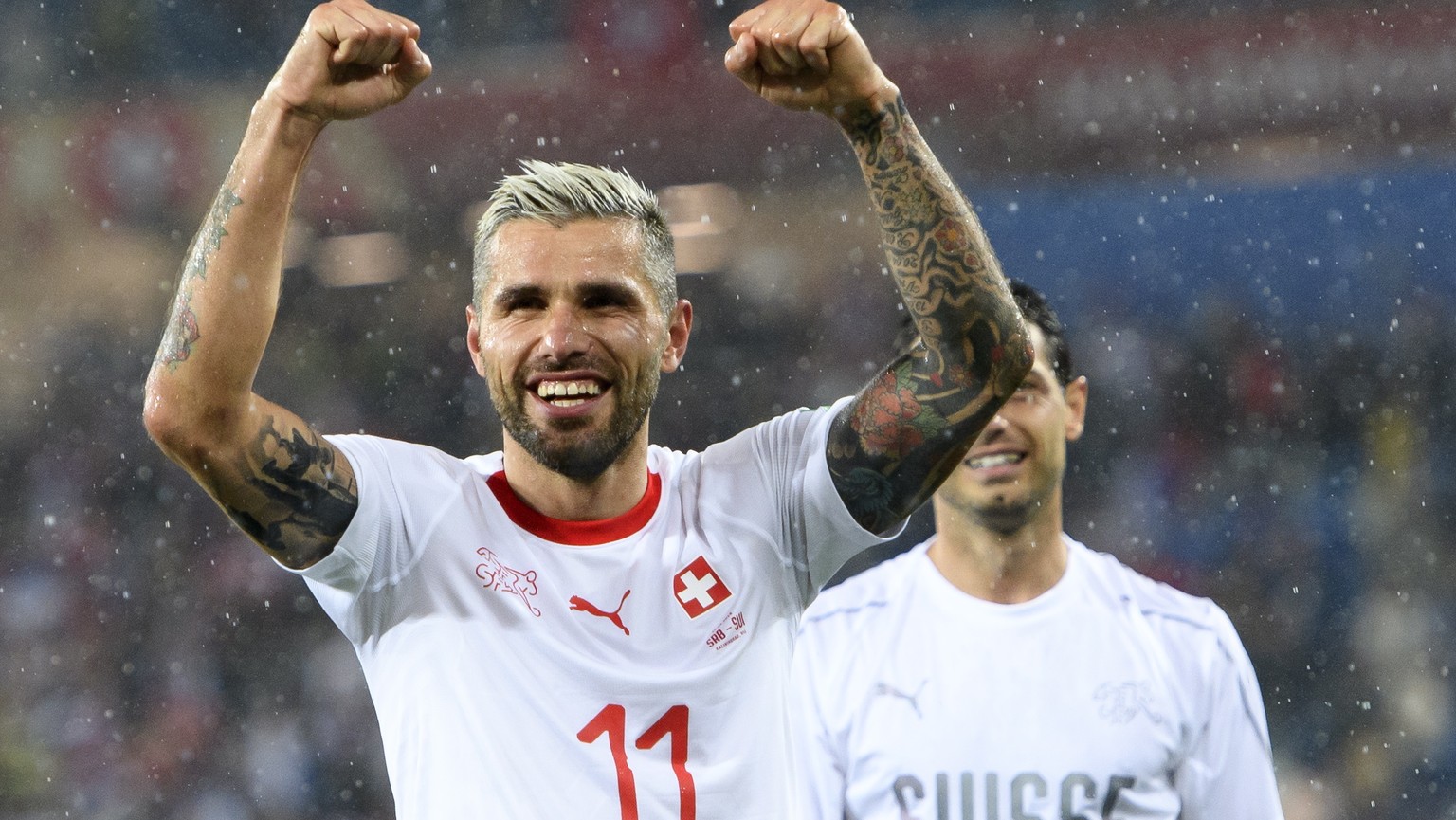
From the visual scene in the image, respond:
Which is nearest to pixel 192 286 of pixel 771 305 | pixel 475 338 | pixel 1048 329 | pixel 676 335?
pixel 475 338

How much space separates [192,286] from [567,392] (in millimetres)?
514

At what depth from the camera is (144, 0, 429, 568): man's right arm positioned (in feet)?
6.16

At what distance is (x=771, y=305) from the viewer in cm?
816

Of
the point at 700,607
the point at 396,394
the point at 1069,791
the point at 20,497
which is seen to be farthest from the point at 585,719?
the point at 20,497

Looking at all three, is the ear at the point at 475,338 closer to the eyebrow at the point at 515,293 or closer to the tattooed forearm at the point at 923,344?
the eyebrow at the point at 515,293

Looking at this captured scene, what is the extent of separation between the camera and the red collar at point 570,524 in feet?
7.22

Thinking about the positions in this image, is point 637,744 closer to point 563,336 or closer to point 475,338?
point 563,336

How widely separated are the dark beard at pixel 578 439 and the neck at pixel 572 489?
3 centimetres

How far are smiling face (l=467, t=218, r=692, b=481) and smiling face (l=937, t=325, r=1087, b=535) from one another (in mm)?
1374

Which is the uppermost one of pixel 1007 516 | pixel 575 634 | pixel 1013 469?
pixel 575 634

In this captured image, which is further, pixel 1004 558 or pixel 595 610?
pixel 1004 558

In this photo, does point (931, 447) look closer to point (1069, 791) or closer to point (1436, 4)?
point (1069, 791)

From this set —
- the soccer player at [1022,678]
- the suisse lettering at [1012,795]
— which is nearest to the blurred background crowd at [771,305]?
the soccer player at [1022,678]

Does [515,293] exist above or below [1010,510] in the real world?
above
